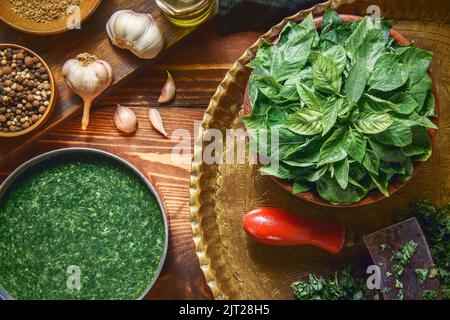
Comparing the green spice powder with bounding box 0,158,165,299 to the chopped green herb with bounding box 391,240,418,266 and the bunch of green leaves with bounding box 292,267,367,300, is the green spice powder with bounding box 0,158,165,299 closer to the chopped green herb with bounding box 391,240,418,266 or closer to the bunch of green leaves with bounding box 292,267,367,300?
the bunch of green leaves with bounding box 292,267,367,300

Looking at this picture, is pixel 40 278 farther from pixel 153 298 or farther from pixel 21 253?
pixel 153 298

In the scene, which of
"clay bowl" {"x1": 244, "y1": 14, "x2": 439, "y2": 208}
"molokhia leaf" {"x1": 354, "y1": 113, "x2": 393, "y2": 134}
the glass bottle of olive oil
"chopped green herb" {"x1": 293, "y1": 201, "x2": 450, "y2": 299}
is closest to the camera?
"molokhia leaf" {"x1": 354, "y1": 113, "x2": 393, "y2": 134}

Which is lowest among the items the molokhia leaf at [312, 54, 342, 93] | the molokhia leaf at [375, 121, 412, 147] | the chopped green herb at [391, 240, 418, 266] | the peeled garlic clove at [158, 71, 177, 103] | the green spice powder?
the green spice powder

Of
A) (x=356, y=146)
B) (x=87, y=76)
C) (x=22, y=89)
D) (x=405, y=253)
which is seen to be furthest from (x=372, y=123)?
(x=22, y=89)

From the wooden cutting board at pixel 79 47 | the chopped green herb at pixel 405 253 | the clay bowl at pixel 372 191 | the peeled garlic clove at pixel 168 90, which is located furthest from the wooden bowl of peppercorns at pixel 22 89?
the chopped green herb at pixel 405 253

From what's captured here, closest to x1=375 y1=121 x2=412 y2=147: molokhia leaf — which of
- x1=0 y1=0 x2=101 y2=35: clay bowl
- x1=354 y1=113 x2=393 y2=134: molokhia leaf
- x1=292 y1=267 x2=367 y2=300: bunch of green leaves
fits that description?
x1=354 y1=113 x2=393 y2=134: molokhia leaf
